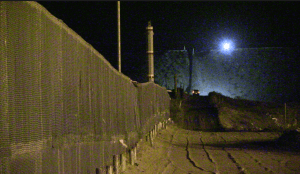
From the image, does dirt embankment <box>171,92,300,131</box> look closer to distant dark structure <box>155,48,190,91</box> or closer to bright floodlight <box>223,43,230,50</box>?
bright floodlight <box>223,43,230,50</box>

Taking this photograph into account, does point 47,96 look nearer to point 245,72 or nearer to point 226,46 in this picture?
point 245,72

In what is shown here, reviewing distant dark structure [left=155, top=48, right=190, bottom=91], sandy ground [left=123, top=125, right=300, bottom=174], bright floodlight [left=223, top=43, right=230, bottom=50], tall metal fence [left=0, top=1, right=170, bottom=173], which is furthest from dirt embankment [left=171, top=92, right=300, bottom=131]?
tall metal fence [left=0, top=1, right=170, bottom=173]

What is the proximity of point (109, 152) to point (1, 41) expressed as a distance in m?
4.80

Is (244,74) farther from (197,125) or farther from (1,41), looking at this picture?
(1,41)

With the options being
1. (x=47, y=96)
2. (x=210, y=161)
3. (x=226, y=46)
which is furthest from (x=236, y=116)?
(x=47, y=96)

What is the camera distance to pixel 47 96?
4.05 meters

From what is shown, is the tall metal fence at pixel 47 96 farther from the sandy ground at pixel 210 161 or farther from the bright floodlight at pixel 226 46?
the bright floodlight at pixel 226 46

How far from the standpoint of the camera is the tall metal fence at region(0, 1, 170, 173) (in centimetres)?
325

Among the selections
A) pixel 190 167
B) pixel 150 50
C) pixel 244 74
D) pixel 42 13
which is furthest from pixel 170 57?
pixel 42 13

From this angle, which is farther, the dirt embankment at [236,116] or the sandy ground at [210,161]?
the dirt embankment at [236,116]

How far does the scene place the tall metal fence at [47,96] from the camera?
3.25 meters

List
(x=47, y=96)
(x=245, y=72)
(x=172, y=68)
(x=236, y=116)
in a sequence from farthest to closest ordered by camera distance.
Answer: (x=172, y=68)
(x=245, y=72)
(x=236, y=116)
(x=47, y=96)

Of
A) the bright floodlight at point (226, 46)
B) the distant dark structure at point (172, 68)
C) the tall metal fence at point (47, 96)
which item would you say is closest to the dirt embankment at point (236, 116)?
the bright floodlight at point (226, 46)

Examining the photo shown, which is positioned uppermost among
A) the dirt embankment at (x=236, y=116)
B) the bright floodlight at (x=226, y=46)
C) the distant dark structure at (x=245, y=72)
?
the bright floodlight at (x=226, y=46)
